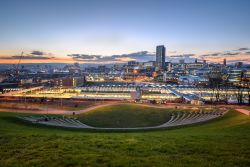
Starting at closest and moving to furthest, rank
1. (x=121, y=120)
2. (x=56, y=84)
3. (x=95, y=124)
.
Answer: (x=95, y=124)
(x=121, y=120)
(x=56, y=84)

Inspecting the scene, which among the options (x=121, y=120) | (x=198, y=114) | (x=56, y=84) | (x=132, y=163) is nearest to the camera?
(x=132, y=163)

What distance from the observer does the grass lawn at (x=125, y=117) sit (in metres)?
44.3

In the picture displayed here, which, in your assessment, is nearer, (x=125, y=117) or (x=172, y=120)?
(x=172, y=120)

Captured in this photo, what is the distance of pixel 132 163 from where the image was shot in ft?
36.8

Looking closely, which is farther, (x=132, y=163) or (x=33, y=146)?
(x=33, y=146)

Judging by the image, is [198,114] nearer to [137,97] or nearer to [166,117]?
[166,117]

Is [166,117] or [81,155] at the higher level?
[81,155]

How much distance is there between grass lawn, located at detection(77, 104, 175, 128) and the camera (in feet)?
145

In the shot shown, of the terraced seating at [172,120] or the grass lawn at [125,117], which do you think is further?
the grass lawn at [125,117]

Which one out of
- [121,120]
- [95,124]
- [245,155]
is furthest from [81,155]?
[121,120]

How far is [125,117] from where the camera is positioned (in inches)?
1935

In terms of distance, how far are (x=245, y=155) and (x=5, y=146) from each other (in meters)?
15.8

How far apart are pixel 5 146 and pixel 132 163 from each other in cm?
989

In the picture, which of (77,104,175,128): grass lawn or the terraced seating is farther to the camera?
(77,104,175,128): grass lawn
